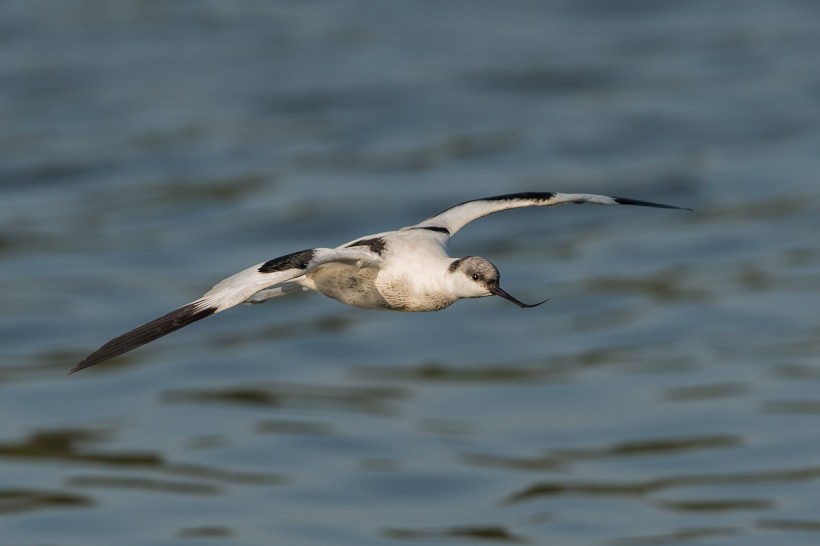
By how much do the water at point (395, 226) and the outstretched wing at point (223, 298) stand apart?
8217 mm

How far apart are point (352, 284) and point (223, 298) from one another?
7.14 feet

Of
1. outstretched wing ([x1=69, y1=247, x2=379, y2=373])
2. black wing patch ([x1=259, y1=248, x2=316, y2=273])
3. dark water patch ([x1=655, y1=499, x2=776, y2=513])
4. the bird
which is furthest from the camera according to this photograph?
dark water patch ([x1=655, y1=499, x2=776, y2=513])

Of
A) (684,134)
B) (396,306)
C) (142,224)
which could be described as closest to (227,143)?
(142,224)

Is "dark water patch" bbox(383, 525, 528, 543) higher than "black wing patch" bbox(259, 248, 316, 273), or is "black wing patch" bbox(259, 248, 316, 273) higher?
"black wing patch" bbox(259, 248, 316, 273)

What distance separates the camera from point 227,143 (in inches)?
1533

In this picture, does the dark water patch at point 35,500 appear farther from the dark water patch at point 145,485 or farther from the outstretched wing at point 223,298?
the outstretched wing at point 223,298

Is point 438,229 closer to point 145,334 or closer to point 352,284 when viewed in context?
point 352,284

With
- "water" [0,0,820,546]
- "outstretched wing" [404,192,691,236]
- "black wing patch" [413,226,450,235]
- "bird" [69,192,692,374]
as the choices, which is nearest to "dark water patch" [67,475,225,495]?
"water" [0,0,820,546]

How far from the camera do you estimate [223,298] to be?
11.4 meters

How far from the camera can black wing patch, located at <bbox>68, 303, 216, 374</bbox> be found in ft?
34.8

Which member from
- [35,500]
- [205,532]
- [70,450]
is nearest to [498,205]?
[205,532]

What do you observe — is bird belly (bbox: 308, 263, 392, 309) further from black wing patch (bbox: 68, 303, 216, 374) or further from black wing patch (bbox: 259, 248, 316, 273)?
black wing patch (bbox: 68, 303, 216, 374)

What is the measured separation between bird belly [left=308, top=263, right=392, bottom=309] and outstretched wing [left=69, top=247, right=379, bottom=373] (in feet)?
2.95

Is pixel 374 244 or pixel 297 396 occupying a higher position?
pixel 374 244
